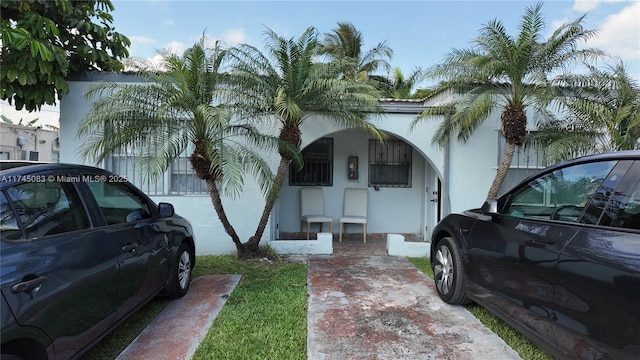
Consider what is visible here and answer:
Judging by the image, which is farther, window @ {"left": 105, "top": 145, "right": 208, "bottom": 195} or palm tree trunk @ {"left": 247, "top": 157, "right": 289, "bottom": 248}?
window @ {"left": 105, "top": 145, "right": 208, "bottom": 195}

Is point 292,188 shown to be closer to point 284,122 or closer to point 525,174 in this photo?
point 284,122

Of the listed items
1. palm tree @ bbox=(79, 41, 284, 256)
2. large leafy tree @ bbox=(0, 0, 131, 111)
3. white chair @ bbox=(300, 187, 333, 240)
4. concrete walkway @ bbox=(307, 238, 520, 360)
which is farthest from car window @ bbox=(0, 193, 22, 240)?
white chair @ bbox=(300, 187, 333, 240)

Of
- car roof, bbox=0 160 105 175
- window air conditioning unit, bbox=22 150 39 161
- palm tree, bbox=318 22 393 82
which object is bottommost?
car roof, bbox=0 160 105 175

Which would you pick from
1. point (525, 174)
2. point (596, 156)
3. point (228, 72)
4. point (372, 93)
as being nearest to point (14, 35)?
point (228, 72)

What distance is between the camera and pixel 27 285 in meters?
1.96

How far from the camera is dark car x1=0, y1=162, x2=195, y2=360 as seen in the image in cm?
196

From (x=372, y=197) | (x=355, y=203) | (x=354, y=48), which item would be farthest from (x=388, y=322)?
(x=354, y=48)

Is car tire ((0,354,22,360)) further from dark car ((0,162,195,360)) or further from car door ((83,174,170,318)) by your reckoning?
car door ((83,174,170,318))

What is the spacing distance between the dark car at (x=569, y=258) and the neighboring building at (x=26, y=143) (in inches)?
487

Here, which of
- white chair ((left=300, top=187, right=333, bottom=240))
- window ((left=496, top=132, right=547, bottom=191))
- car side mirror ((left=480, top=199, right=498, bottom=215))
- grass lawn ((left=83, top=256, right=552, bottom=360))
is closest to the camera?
grass lawn ((left=83, top=256, right=552, bottom=360))

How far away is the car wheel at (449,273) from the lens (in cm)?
403

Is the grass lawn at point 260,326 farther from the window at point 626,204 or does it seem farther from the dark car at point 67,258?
the window at point 626,204

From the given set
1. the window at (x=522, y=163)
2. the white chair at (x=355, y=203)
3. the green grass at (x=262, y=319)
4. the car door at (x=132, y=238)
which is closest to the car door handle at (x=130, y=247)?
the car door at (x=132, y=238)

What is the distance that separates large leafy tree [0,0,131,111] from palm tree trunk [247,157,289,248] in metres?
3.81
